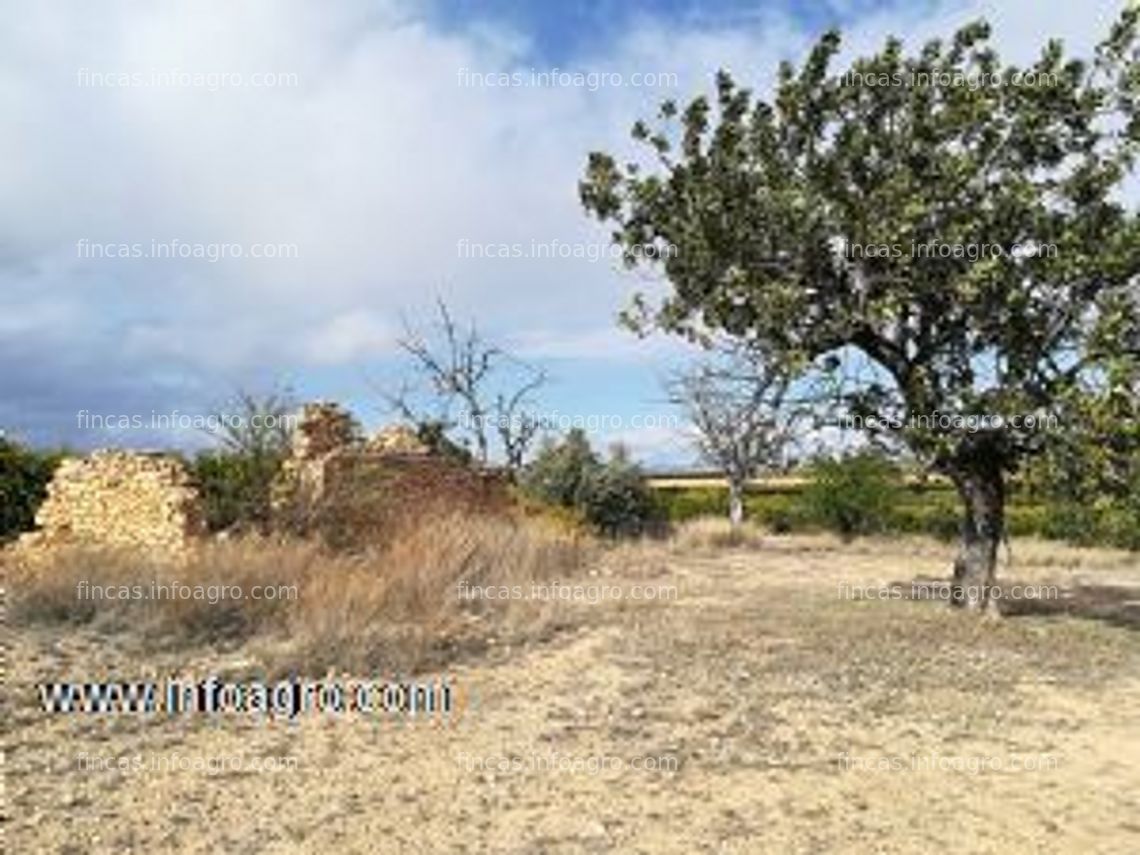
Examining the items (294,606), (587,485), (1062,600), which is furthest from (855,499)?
(294,606)

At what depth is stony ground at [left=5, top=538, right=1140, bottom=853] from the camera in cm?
732

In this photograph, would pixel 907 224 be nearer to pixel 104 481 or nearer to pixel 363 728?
pixel 363 728

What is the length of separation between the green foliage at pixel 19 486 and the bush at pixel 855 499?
18.4 metres

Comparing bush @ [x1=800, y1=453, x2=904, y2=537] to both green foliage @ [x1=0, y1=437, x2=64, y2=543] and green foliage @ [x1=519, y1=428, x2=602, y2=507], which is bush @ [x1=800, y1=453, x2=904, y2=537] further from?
green foliage @ [x1=0, y1=437, x2=64, y2=543]

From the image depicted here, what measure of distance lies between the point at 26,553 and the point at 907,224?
11540mm

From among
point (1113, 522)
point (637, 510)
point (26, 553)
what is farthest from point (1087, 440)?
point (637, 510)

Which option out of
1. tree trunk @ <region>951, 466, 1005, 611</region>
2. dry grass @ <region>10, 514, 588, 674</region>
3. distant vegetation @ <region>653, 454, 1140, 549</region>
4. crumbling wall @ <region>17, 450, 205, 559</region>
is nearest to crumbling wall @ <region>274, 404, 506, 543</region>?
crumbling wall @ <region>17, 450, 205, 559</region>

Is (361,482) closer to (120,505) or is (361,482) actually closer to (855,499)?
(120,505)

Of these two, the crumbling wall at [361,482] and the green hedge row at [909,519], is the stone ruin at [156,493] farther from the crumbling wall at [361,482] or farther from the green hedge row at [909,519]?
the green hedge row at [909,519]

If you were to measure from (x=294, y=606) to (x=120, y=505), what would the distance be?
779 cm

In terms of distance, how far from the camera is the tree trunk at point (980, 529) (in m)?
15.6

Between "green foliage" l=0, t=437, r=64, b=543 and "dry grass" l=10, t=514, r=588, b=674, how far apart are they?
23.2ft

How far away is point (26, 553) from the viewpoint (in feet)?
54.8

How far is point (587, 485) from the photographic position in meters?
30.6
